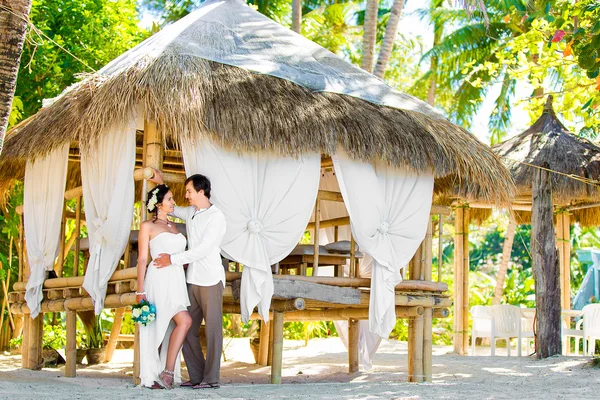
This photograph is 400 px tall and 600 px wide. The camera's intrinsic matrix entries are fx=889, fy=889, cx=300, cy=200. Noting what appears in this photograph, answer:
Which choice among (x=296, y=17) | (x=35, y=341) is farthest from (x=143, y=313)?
(x=296, y=17)

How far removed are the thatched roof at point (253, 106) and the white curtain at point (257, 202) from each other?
0.62 ft

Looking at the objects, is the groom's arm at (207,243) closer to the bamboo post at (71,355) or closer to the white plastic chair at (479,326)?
the bamboo post at (71,355)

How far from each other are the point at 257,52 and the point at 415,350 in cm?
308

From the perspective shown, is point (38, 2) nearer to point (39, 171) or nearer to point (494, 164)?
point (39, 171)

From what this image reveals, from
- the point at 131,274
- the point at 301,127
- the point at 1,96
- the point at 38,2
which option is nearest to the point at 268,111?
the point at 301,127

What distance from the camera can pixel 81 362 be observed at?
10.1 meters

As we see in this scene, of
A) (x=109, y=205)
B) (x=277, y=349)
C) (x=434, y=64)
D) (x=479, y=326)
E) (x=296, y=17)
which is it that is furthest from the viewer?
(x=434, y=64)

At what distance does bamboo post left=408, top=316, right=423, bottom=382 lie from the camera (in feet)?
26.5

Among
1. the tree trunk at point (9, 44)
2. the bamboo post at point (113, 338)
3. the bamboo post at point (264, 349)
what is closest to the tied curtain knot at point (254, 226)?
the tree trunk at point (9, 44)

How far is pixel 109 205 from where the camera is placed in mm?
7191

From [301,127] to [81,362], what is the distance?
4563 millimetres

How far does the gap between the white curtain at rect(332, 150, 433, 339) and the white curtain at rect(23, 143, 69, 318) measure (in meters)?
2.53

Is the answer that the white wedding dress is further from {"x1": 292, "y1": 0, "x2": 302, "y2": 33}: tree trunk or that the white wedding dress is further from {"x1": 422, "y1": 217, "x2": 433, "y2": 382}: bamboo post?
{"x1": 292, "y1": 0, "x2": 302, "y2": 33}: tree trunk

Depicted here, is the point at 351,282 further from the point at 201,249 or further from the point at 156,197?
the point at 156,197
